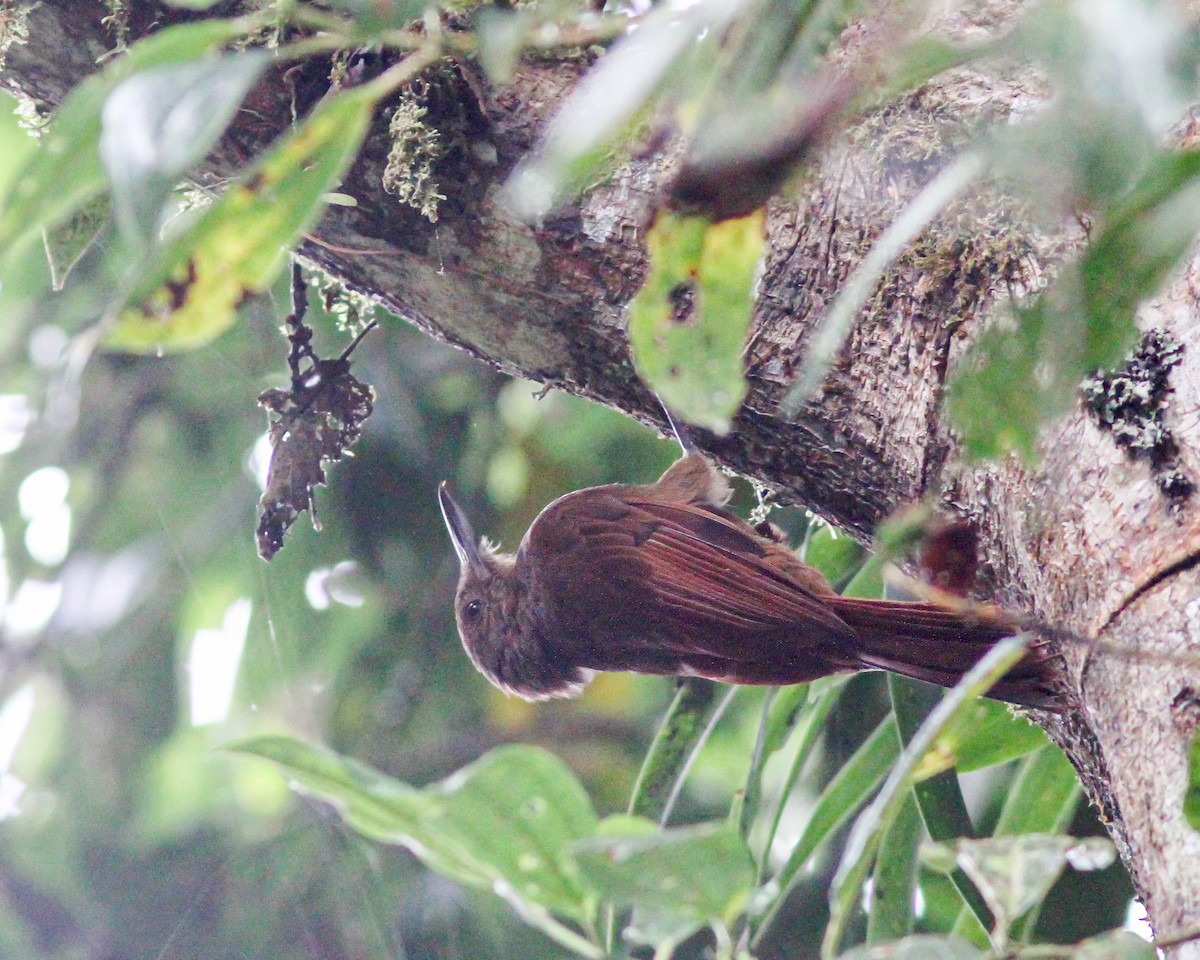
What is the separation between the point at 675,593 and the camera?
2297mm

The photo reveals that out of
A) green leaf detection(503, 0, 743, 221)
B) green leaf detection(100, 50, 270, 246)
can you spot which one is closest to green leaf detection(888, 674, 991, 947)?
green leaf detection(503, 0, 743, 221)

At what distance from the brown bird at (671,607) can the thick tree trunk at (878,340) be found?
404mm

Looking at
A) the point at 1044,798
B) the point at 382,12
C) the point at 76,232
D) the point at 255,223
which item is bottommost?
the point at 1044,798

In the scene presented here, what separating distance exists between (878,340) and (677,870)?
75cm

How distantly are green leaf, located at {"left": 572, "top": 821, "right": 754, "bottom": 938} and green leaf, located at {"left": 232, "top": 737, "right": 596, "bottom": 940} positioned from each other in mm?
99

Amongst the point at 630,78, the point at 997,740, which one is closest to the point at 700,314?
the point at 630,78

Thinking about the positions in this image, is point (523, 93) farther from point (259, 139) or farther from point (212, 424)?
point (212, 424)

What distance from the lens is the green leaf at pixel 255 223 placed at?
0.81 metres

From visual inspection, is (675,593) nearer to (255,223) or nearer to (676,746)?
(676,746)

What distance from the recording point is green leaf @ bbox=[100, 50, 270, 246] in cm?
76

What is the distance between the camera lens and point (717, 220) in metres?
0.91

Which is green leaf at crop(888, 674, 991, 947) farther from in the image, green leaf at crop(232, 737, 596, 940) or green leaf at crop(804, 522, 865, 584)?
green leaf at crop(232, 737, 596, 940)

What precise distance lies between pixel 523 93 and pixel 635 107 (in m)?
0.88

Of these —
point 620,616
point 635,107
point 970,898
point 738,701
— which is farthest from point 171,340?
point 738,701
